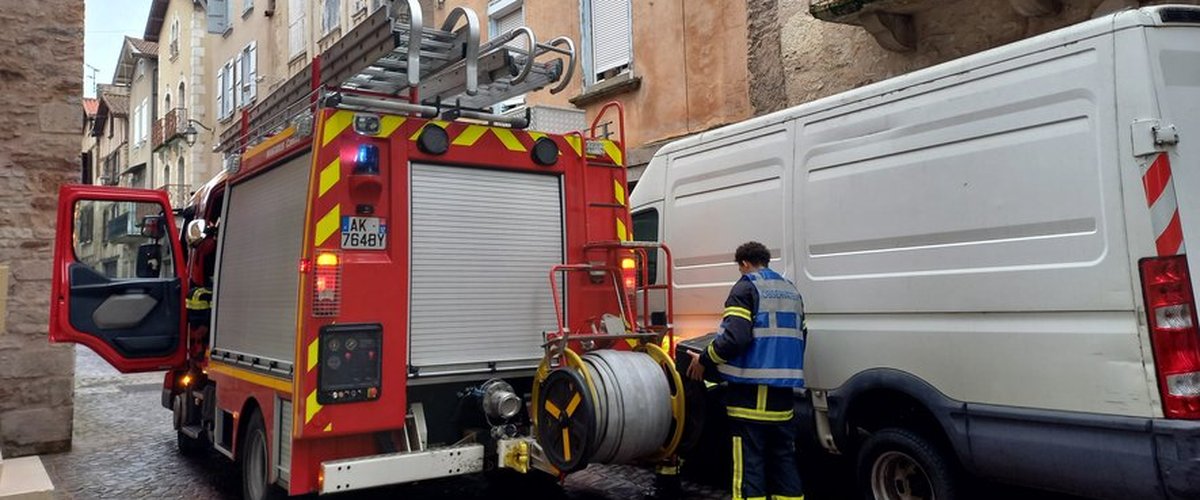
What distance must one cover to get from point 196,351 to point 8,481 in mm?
1543

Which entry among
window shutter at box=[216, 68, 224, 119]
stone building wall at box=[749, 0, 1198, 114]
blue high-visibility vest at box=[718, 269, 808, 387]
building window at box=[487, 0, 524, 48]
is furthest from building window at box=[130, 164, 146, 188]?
blue high-visibility vest at box=[718, 269, 808, 387]

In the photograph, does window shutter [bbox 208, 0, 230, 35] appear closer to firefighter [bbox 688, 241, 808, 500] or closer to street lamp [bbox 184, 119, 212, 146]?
street lamp [bbox 184, 119, 212, 146]

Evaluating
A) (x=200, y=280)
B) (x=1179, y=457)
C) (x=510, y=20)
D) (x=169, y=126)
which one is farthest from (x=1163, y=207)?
(x=169, y=126)

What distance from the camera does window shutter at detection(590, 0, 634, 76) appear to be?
Answer: 11398 millimetres

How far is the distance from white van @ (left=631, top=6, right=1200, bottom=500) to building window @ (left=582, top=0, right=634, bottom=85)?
639cm

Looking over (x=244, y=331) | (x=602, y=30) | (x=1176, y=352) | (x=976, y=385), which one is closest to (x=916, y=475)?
(x=976, y=385)

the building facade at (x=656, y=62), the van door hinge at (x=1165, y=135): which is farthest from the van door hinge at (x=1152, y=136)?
Result: the building facade at (x=656, y=62)

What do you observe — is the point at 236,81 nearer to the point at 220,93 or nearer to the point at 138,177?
the point at 220,93

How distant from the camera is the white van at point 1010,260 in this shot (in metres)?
3.39

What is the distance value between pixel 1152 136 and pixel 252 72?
2491 centimetres

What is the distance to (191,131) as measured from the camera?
27984 mm

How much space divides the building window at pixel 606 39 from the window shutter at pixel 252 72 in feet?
50.0

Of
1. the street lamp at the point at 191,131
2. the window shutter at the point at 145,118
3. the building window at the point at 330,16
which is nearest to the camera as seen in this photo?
the building window at the point at 330,16

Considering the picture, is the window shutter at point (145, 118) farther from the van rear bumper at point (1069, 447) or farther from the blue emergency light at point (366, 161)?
the van rear bumper at point (1069, 447)
